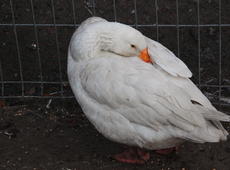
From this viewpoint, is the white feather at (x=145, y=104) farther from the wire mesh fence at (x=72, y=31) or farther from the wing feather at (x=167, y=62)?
the wire mesh fence at (x=72, y=31)

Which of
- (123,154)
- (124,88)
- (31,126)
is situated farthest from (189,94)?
(31,126)

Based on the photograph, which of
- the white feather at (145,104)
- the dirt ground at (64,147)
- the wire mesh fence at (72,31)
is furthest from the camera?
the wire mesh fence at (72,31)

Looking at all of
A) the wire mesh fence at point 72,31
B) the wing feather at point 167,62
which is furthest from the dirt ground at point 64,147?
the wing feather at point 167,62

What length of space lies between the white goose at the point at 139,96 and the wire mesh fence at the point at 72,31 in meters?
0.66

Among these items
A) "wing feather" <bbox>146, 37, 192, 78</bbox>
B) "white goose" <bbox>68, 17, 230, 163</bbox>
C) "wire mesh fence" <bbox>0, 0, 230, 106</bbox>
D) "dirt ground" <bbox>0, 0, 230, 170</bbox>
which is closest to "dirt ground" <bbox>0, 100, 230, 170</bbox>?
"dirt ground" <bbox>0, 0, 230, 170</bbox>

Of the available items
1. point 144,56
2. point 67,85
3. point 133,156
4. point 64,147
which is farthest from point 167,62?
point 67,85

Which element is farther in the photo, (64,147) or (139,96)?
(64,147)

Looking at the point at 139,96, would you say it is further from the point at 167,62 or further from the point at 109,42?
the point at 109,42

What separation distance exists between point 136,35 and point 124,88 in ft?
1.41

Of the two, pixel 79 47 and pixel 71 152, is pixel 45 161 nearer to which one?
pixel 71 152

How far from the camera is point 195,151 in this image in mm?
3754

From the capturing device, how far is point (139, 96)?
327 centimetres

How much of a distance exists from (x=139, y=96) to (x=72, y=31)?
1.71m

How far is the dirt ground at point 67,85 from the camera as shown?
12.2 feet
